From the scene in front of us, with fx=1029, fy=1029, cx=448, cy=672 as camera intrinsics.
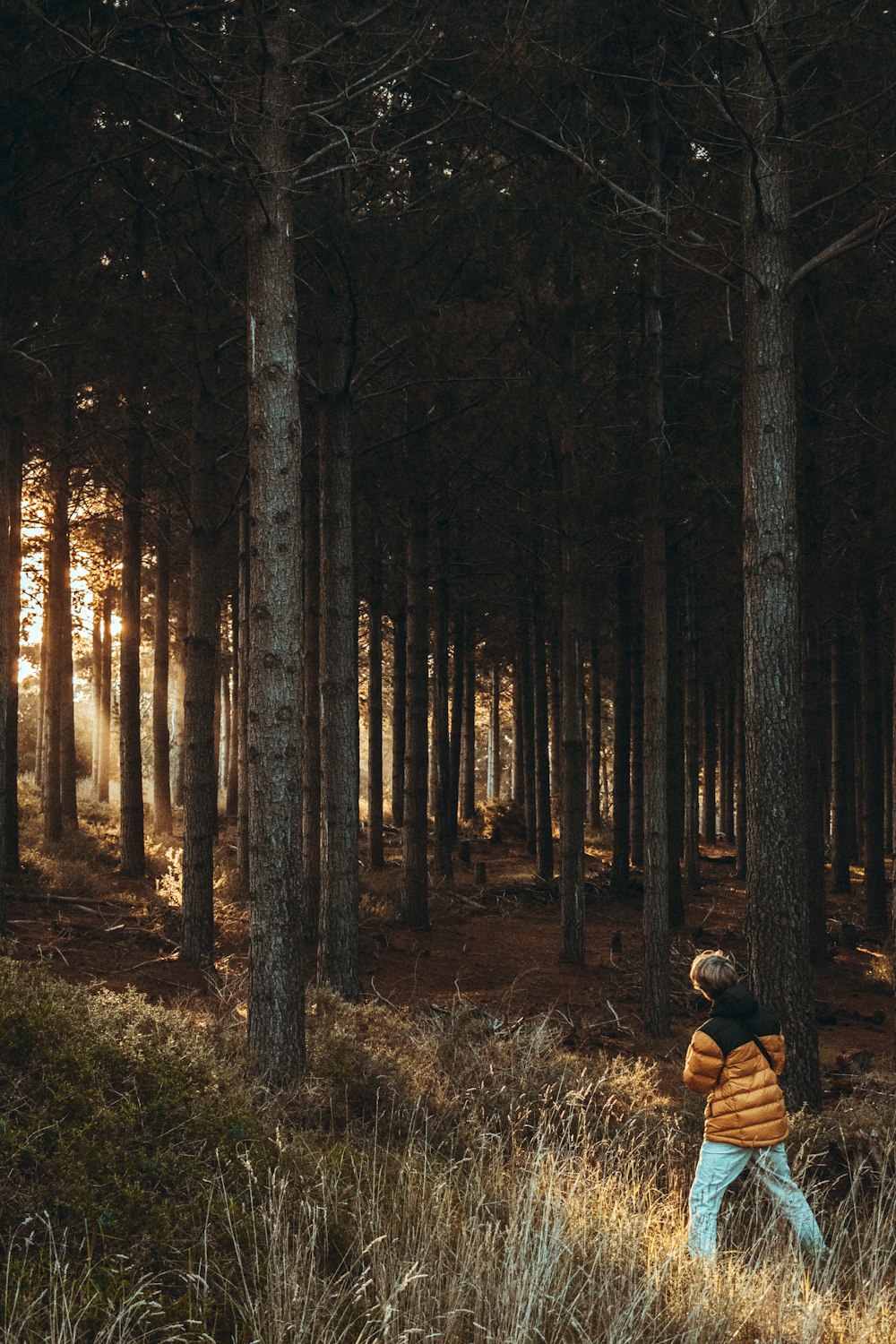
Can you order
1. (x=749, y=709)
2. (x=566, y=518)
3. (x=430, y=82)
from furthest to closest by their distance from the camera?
(x=566, y=518) < (x=430, y=82) < (x=749, y=709)

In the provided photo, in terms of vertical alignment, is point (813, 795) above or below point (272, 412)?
below

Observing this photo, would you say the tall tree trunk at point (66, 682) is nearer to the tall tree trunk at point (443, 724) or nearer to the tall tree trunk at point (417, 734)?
the tall tree trunk at point (417, 734)

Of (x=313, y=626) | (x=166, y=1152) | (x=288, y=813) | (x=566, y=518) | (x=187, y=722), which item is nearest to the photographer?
(x=166, y=1152)

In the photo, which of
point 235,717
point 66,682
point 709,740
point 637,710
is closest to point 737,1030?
point 66,682

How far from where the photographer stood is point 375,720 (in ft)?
67.8

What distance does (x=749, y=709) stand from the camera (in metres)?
8.06

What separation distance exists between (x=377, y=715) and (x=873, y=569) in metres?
9.75

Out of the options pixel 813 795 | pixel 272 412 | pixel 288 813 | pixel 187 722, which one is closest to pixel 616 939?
pixel 813 795

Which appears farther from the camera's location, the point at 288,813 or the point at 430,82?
the point at 430,82

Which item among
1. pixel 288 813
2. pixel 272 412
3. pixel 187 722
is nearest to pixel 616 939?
pixel 187 722

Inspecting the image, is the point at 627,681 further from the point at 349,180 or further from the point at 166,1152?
the point at 166,1152

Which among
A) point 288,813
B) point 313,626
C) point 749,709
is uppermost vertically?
point 313,626

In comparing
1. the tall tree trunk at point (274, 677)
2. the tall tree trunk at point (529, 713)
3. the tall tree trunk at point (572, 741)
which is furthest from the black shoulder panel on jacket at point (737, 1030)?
the tall tree trunk at point (529, 713)

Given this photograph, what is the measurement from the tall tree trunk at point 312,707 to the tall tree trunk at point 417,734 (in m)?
1.45
